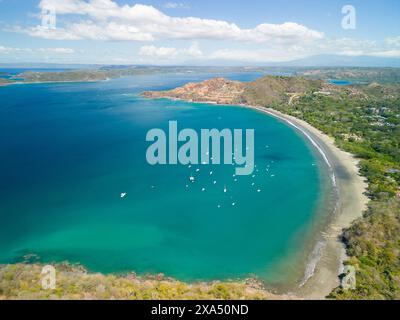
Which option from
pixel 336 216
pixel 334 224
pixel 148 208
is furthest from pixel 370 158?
pixel 148 208

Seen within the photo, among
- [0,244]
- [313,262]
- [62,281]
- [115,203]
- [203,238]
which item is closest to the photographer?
[62,281]

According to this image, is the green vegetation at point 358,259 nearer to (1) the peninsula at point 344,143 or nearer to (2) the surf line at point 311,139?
(1) the peninsula at point 344,143

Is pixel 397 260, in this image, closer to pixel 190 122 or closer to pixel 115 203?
pixel 115 203

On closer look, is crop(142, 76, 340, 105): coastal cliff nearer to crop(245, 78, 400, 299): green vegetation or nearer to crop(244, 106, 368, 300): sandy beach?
crop(245, 78, 400, 299): green vegetation

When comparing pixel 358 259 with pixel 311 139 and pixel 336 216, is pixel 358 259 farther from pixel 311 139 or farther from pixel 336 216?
pixel 311 139

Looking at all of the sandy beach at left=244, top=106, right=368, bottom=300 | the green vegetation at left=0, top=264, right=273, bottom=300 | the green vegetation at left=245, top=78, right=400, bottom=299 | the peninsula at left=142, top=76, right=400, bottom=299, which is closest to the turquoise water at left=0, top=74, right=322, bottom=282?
the sandy beach at left=244, top=106, right=368, bottom=300
